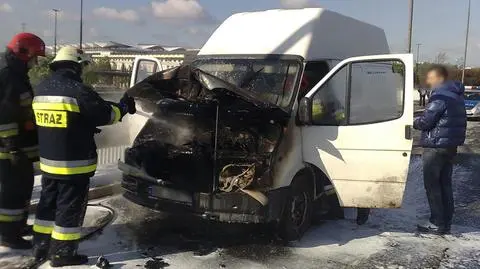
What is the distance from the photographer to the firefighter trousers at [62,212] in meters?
4.30

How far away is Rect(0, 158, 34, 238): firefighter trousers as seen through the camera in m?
4.73

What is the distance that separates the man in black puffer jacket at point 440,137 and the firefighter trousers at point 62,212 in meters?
3.73

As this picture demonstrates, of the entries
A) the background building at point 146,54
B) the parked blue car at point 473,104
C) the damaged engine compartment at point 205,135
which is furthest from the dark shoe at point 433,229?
the parked blue car at point 473,104

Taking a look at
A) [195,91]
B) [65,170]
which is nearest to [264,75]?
[195,91]

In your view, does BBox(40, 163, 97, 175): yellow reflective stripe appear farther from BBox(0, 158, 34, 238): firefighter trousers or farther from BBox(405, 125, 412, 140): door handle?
BBox(405, 125, 412, 140): door handle

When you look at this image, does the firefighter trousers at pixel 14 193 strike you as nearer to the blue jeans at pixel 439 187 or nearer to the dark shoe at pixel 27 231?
the dark shoe at pixel 27 231

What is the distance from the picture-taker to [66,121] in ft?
13.8

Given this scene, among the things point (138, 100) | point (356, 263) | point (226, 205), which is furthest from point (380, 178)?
point (138, 100)

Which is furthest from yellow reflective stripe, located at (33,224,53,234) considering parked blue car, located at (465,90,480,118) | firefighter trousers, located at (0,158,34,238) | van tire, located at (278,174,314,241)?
parked blue car, located at (465,90,480,118)

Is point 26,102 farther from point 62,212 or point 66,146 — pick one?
point 62,212

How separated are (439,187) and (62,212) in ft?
13.7

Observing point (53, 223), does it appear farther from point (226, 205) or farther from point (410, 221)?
point (410, 221)

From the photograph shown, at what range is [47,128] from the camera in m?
4.27

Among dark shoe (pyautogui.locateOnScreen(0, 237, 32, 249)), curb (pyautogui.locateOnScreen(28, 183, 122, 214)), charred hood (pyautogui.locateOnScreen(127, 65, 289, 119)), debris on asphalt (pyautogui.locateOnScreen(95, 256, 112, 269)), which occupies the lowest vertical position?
debris on asphalt (pyautogui.locateOnScreen(95, 256, 112, 269))
